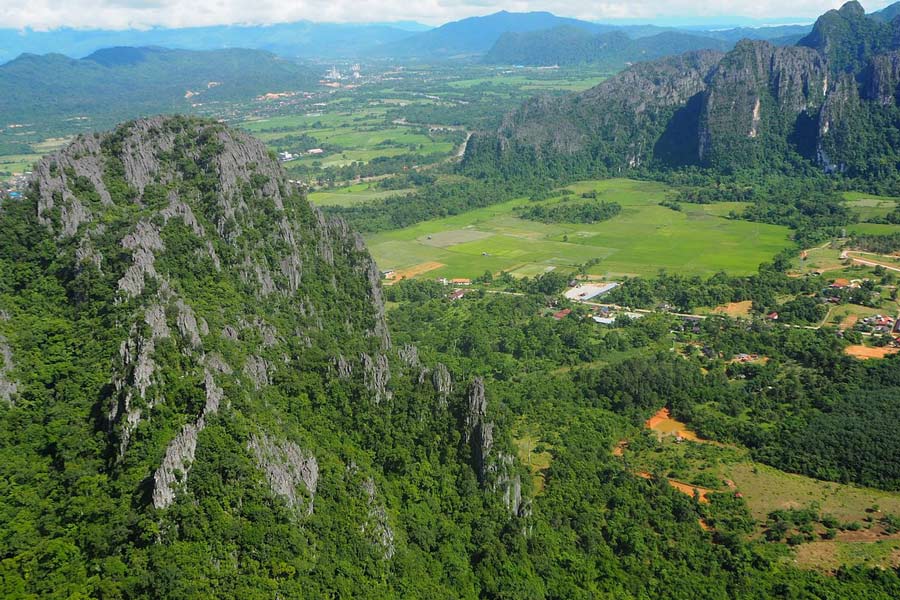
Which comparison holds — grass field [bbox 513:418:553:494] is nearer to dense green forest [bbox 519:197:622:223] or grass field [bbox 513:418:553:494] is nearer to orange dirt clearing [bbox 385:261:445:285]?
orange dirt clearing [bbox 385:261:445:285]

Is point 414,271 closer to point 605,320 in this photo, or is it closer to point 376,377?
Answer: point 605,320

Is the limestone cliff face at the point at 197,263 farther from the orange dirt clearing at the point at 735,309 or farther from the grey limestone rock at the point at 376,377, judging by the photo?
the orange dirt clearing at the point at 735,309

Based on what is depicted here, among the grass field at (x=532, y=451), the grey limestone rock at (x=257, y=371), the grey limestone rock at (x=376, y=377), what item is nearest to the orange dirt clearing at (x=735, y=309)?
the grass field at (x=532, y=451)

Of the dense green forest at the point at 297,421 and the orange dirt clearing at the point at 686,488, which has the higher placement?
the dense green forest at the point at 297,421

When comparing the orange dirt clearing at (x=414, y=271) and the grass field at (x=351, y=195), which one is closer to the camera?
the orange dirt clearing at (x=414, y=271)

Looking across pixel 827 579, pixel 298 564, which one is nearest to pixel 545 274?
pixel 827 579

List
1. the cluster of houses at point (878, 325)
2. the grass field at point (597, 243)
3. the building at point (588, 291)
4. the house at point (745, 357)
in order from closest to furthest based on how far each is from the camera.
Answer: the house at point (745, 357), the cluster of houses at point (878, 325), the building at point (588, 291), the grass field at point (597, 243)

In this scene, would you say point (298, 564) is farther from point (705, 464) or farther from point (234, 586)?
point (705, 464)

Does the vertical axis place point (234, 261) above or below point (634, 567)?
above
